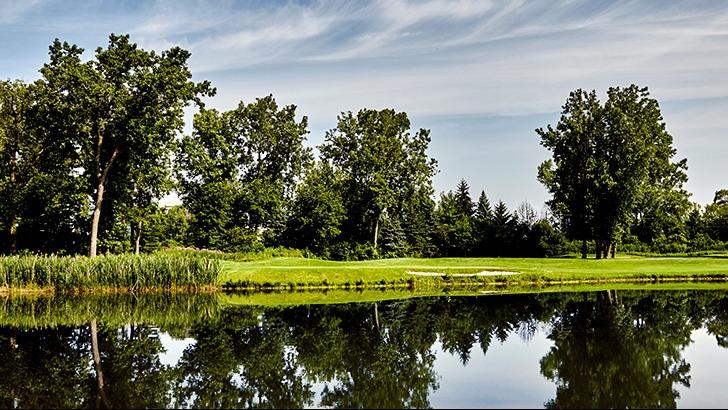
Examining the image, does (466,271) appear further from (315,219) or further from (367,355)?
(315,219)

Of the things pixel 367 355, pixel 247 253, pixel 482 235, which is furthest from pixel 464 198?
pixel 367 355

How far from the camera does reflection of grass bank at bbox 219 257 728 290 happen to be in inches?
1384

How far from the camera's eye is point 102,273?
1270 inches

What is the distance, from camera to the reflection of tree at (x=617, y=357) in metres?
11.9

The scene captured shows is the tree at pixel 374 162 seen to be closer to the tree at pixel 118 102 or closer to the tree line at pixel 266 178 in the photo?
the tree line at pixel 266 178

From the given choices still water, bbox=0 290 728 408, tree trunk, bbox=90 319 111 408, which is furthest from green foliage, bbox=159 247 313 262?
tree trunk, bbox=90 319 111 408

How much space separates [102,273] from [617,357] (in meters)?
25.2

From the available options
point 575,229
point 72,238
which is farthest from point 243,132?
point 575,229

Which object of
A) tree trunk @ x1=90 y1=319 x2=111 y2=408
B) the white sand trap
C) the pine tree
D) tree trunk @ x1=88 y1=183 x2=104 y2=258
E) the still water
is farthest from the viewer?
the pine tree

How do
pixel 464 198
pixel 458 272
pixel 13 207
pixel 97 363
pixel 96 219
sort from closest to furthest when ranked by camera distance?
pixel 97 363 < pixel 458 272 < pixel 96 219 < pixel 13 207 < pixel 464 198

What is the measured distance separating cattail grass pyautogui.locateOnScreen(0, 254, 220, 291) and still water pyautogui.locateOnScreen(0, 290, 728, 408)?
4.54 m

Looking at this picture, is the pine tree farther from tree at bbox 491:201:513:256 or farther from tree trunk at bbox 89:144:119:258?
tree trunk at bbox 89:144:119:258

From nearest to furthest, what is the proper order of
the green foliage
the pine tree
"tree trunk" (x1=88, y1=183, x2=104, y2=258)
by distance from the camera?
1. "tree trunk" (x1=88, y1=183, x2=104, y2=258)
2. the green foliage
3. the pine tree

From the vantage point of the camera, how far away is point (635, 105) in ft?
182
